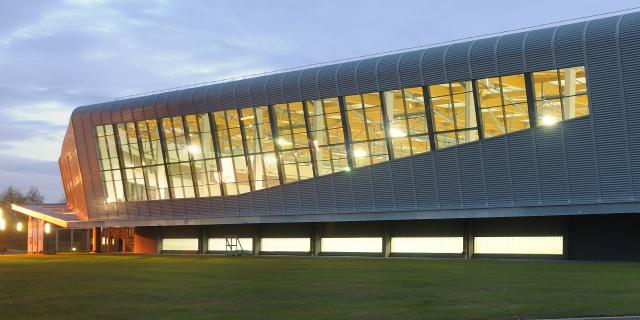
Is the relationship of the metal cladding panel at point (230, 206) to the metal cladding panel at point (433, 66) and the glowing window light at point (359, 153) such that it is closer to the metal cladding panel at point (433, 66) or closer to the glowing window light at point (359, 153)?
the glowing window light at point (359, 153)

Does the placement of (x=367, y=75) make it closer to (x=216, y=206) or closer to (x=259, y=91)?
(x=259, y=91)

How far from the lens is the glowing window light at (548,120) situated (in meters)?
41.0

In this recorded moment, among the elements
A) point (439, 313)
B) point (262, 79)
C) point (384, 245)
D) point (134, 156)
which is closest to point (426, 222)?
point (384, 245)

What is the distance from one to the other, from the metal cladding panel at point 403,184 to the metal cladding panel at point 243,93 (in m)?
11.2

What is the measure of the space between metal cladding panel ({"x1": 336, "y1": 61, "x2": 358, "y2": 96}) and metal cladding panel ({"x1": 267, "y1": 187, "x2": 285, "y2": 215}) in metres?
8.56

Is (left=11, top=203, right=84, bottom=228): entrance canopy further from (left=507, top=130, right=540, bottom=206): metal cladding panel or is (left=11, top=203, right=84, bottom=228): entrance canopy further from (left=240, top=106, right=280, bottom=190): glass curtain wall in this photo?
(left=507, top=130, right=540, bottom=206): metal cladding panel

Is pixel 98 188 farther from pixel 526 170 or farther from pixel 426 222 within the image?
pixel 526 170

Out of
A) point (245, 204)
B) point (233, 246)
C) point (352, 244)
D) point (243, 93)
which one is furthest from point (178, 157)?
point (352, 244)

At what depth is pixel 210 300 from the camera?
19922mm

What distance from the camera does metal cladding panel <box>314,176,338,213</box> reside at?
50.5 m

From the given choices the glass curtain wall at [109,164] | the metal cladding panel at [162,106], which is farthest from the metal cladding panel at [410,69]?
the glass curtain wall at [109,164]

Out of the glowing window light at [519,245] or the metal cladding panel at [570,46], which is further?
the glowing window light at [519,245]

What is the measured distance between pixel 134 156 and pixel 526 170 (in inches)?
1211

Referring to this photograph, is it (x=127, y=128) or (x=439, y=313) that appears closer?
(x=439, y=313)
